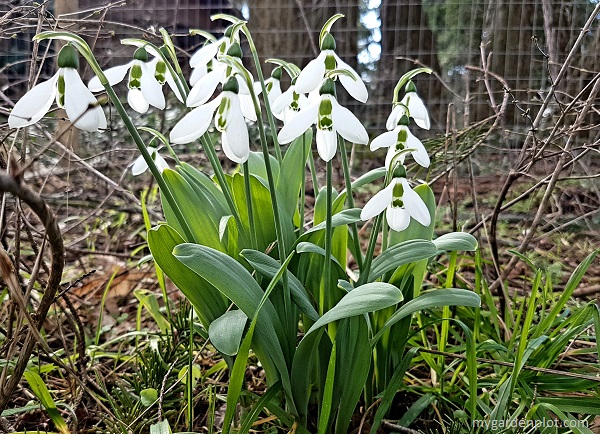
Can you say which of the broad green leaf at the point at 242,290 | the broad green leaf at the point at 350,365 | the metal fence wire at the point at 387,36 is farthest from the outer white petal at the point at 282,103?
the metal fence wire at the point at 387,36

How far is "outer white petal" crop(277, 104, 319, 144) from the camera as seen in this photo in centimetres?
92

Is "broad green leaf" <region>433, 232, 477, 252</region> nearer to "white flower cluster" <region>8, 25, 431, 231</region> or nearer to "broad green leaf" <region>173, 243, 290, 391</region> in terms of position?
"white flower cluster" <region>8, 25, 431, 231</region>

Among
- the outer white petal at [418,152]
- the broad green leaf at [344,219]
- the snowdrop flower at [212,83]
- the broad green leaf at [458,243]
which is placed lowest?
the broad green leaf at [458,243]

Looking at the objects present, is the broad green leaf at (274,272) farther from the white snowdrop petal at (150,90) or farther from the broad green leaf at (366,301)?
the white snowdrop petal at (150,90)

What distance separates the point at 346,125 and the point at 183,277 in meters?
0.46

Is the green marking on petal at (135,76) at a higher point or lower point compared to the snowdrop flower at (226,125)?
higher

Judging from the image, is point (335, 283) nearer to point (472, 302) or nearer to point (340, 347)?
point (340, 347)

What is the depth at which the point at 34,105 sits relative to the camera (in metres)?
0.86

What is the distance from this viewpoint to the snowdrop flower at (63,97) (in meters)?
0.84

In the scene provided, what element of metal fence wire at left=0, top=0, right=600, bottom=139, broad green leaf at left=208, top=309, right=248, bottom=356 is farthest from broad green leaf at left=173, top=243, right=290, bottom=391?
metal fence wire at left=0, top=0, right=600, bottom=139

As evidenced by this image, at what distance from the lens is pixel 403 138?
111 centimetres

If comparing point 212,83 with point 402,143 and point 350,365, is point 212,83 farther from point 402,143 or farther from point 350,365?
point 350,365

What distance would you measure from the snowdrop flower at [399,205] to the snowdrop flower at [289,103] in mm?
256

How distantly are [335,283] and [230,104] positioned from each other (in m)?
0.48
